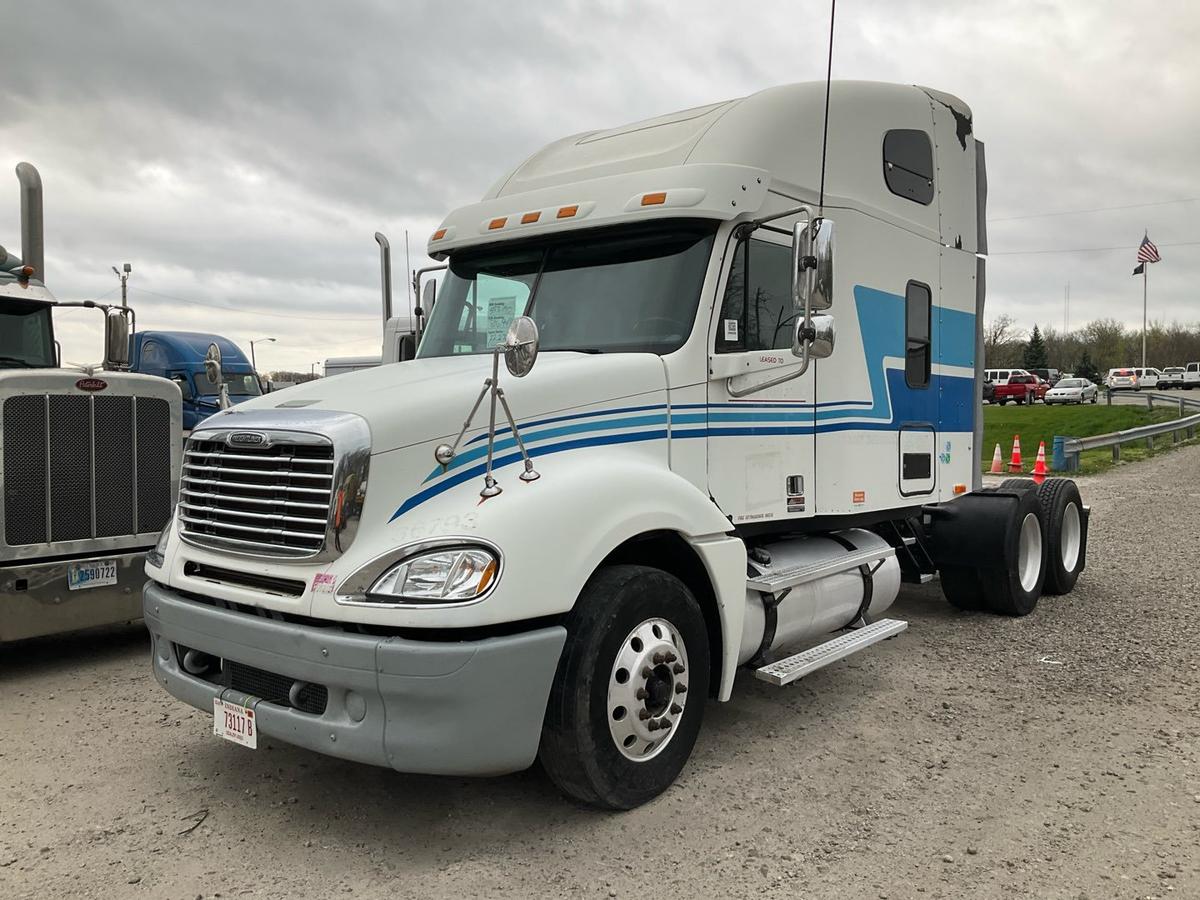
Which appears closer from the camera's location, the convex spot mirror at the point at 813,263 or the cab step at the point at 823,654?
the convex spot mirror at the point at 813,263

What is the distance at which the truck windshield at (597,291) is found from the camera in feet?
15.7

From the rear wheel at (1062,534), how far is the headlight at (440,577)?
635cm

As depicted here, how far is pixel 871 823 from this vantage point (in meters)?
4.02

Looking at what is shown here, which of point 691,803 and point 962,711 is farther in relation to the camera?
point 962,711

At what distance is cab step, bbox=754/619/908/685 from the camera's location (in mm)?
4840

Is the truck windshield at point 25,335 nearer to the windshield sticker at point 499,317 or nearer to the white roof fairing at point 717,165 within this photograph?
the white roof fairing at point 717,165

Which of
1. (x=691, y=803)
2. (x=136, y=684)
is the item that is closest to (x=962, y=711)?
(x=691, y=803)

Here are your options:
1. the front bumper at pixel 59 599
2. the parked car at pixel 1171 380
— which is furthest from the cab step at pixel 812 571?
the parked car at pixel 1171 380

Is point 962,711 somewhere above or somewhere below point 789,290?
below

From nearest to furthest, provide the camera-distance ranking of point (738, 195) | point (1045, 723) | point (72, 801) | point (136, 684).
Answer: point (72, 801) < point (738, 195) < point (1045, 723) < point (136, 684)

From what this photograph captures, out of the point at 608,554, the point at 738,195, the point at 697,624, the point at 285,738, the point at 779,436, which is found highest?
the point at 738,195

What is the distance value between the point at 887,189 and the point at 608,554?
3640 mm

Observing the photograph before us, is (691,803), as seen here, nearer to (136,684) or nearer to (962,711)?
(962,711)

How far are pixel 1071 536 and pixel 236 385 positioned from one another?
17.8 meters
